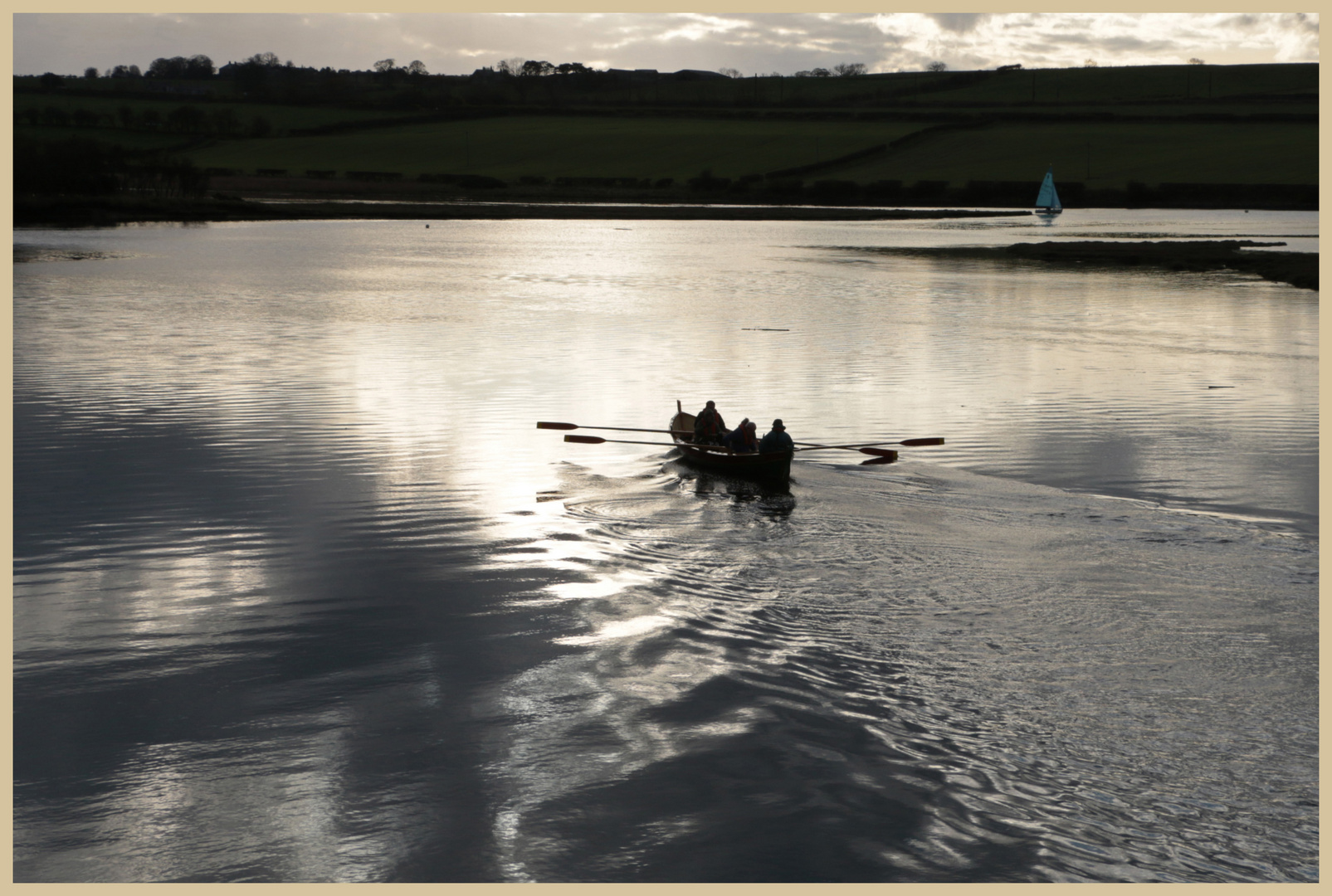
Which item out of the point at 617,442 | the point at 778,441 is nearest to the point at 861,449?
the point at 778,441

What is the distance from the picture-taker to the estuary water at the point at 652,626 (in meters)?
9.40

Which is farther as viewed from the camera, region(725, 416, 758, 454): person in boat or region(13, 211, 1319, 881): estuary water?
region(725, 416, 758, 454): person in boat

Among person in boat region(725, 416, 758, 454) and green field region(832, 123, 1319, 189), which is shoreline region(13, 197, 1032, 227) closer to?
green field region(832, 123, 1319, 189)

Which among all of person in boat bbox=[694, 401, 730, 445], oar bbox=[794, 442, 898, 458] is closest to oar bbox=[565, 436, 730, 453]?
person in boat bbox=[694, 401, 730, 445]

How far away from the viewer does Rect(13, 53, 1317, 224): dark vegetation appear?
11450 centimetres

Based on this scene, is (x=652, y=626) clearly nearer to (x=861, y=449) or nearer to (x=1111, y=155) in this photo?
(x=861, y=449)

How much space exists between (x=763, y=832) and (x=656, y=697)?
242cm

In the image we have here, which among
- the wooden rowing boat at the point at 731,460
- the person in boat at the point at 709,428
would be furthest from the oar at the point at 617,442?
the person in boat at the point at 709,428

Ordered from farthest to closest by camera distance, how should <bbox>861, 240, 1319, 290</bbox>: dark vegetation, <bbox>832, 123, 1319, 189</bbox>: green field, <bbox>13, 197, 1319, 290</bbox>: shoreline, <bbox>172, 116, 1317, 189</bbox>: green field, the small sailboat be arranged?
<bbox>172, 116, 1317, 189</bbox>: green field, <bbox>832, 123, 1319, 189</bbox>: green field, the small sailboat, <bbox>13, 197, 1319, 290</bbox>: shoreline, <bbox>861, 240, 1319, 290</bbox>: dark vegetation

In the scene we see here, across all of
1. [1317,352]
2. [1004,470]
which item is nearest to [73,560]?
[1004,470]

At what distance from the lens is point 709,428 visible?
68.2 feet

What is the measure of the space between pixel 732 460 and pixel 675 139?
137445mm

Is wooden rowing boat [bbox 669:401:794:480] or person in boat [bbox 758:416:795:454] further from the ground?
person in boat [bbox 758:416:795:454]

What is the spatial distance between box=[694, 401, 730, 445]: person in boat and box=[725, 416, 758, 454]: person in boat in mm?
604
